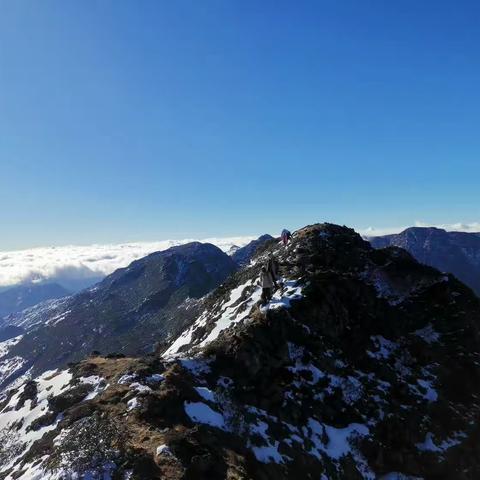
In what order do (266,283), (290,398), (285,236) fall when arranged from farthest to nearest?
1. (285,236)
2. (266,283)
3. (290,398)

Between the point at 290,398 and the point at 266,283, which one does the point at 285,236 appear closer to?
the point at 266,283

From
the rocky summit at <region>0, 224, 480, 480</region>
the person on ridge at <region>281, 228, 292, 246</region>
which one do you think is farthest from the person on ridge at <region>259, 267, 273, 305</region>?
the person on ridge at <region>281, 228, 292, 246</region>

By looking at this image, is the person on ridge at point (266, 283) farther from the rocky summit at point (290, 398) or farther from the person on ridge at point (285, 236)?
the person on ridge at point (285, 236)

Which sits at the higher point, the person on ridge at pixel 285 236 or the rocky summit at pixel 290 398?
the person on ridge at pixel 285 236

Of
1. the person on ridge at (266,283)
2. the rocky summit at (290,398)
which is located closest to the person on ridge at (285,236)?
the rocky summit at (290,398)

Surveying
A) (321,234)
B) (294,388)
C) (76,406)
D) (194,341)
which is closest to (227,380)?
(294,388)

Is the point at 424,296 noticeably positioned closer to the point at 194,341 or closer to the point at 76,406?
the point at 194,341

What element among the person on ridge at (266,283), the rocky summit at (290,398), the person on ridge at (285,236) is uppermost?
the person on ridge at (285,236)

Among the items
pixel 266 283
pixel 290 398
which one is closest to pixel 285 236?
pixel 266 283
